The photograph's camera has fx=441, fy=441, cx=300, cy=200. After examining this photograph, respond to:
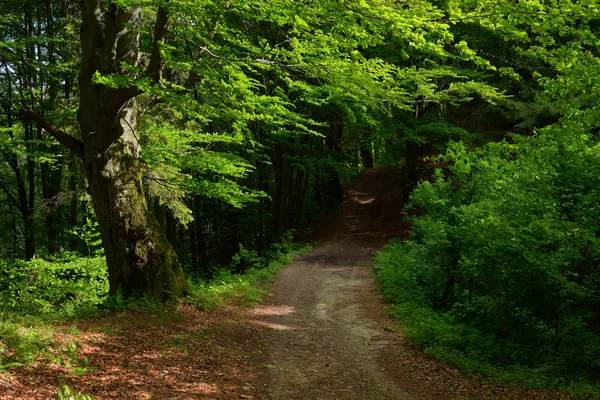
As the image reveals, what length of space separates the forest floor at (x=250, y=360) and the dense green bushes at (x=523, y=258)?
829 mm

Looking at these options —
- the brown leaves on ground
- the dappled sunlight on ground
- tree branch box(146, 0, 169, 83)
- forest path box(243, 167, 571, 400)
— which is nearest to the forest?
tree branch box(146, 0, 169, 83)

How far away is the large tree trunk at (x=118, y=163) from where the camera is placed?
25.4ft

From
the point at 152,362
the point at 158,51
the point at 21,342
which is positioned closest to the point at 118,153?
the point at 158,51

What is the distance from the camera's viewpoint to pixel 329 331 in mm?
9250

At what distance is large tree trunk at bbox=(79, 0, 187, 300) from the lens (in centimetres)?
775

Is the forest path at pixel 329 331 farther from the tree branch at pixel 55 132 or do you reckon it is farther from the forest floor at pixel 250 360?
the tree branch at pixel 55 132

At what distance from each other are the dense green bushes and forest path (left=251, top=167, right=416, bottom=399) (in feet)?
3.50

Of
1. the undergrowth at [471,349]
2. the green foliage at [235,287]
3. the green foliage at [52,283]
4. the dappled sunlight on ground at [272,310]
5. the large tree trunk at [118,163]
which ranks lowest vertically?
the undergrowth at [471,349]

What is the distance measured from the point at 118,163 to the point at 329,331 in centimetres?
541

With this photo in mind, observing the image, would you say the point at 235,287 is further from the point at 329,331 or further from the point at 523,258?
the point at 523,258

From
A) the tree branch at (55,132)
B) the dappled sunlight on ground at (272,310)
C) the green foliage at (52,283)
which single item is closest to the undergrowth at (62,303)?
the green foliage at (52,283)

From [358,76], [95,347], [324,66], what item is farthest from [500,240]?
[95,347]

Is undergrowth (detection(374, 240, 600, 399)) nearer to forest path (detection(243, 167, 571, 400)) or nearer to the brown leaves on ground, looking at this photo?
forest path (detection(243, 167, 571, 400))

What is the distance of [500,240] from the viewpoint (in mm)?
7305
